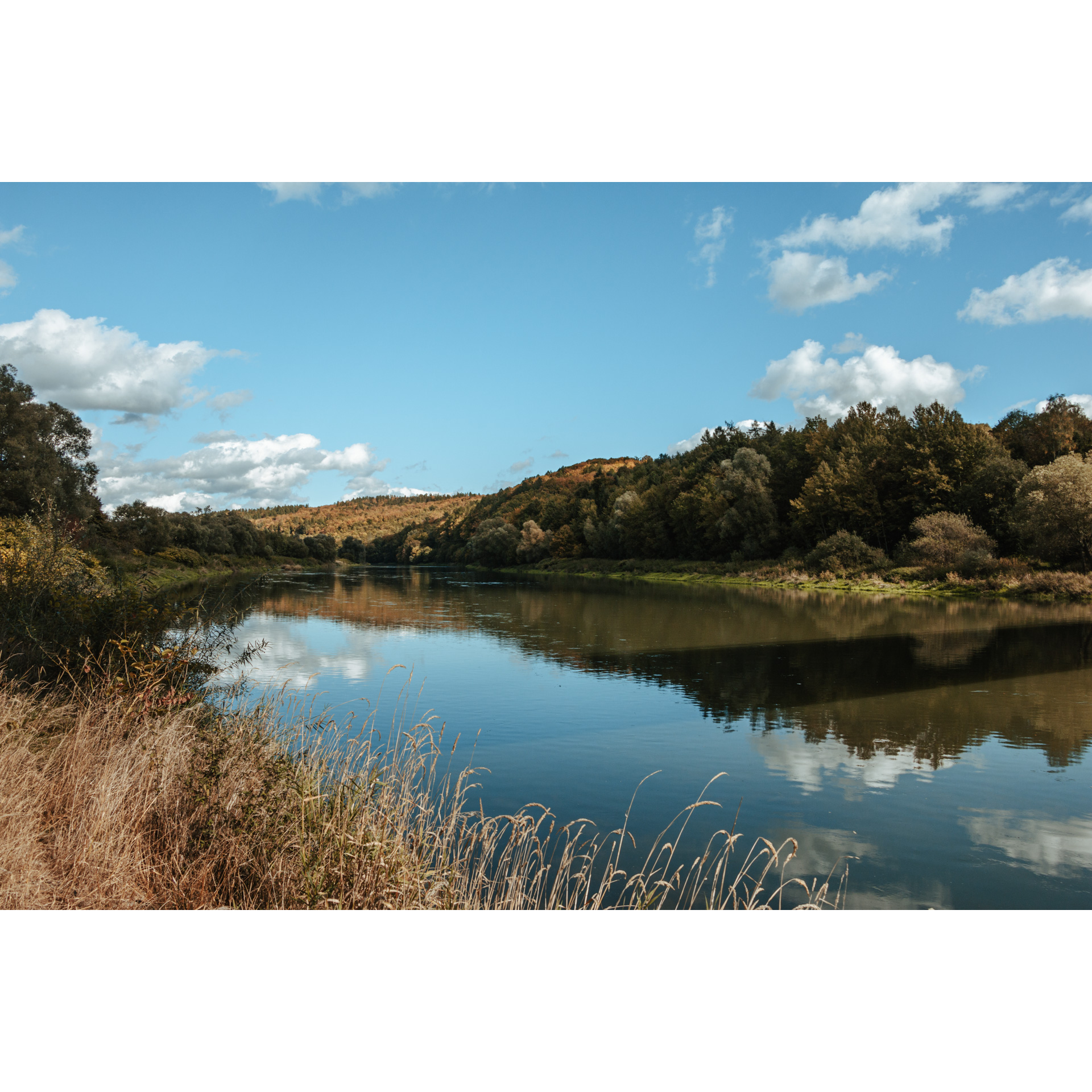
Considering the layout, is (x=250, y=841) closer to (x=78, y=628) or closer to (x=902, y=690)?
(x=78, y=628)

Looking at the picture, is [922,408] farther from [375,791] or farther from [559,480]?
[559,480]

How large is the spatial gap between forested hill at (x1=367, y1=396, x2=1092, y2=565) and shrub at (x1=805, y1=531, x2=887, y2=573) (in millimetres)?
695

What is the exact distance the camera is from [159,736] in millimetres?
6242

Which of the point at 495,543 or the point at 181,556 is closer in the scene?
the point at 181,556

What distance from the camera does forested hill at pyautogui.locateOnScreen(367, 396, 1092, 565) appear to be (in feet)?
146

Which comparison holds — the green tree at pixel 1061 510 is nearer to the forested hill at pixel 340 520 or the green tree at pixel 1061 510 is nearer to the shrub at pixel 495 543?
the shrub at pixel 495 543

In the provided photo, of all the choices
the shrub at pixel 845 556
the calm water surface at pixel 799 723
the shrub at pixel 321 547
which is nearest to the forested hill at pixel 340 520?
the shrub at pixel 321 547

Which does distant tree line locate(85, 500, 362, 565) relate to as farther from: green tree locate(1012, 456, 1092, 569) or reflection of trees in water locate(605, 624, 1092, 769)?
green tree locate(1012, 456, 1092, 569)

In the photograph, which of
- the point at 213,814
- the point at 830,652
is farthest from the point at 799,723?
the point at 213,814

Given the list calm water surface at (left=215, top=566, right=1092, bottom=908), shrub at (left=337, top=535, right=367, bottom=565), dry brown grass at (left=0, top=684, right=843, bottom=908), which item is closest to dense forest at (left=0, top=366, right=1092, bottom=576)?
dry brown grass at (left=0, top=684, right=843, bottom=908)

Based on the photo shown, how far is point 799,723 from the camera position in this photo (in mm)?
12344

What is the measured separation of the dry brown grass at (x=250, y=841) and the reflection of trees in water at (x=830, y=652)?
4.34 m

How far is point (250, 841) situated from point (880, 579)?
4560 centimetres

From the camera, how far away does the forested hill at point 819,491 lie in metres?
44.6
